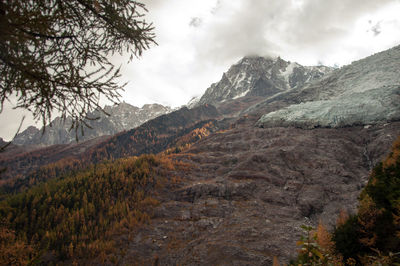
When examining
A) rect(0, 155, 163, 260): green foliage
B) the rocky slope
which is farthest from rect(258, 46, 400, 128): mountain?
rect(0, 155, 163, 260): green foliage

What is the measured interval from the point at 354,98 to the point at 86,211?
7860cm

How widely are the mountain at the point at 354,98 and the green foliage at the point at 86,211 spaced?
48214 millimetres

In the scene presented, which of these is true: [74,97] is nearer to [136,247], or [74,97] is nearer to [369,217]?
[369,217]

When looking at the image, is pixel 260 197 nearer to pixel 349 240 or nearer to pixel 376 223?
pixel 349 240

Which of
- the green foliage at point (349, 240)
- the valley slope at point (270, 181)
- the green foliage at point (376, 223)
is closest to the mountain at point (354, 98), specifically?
the valley slope at point (270, 181)

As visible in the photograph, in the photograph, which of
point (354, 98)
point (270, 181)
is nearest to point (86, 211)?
point (270, 181)

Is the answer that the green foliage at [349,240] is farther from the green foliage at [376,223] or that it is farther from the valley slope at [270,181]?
the valley slope at [270,181]

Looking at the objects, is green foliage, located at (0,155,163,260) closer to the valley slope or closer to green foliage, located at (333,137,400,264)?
the valley slope

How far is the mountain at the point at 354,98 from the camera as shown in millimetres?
50369

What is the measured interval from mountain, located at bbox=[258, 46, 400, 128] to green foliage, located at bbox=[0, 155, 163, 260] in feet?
158

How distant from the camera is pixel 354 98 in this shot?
59.2 m

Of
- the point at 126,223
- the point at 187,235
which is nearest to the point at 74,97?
the point at 187,235

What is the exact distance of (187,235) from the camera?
1190 inches

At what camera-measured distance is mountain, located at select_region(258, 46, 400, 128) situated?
50.4 meters
